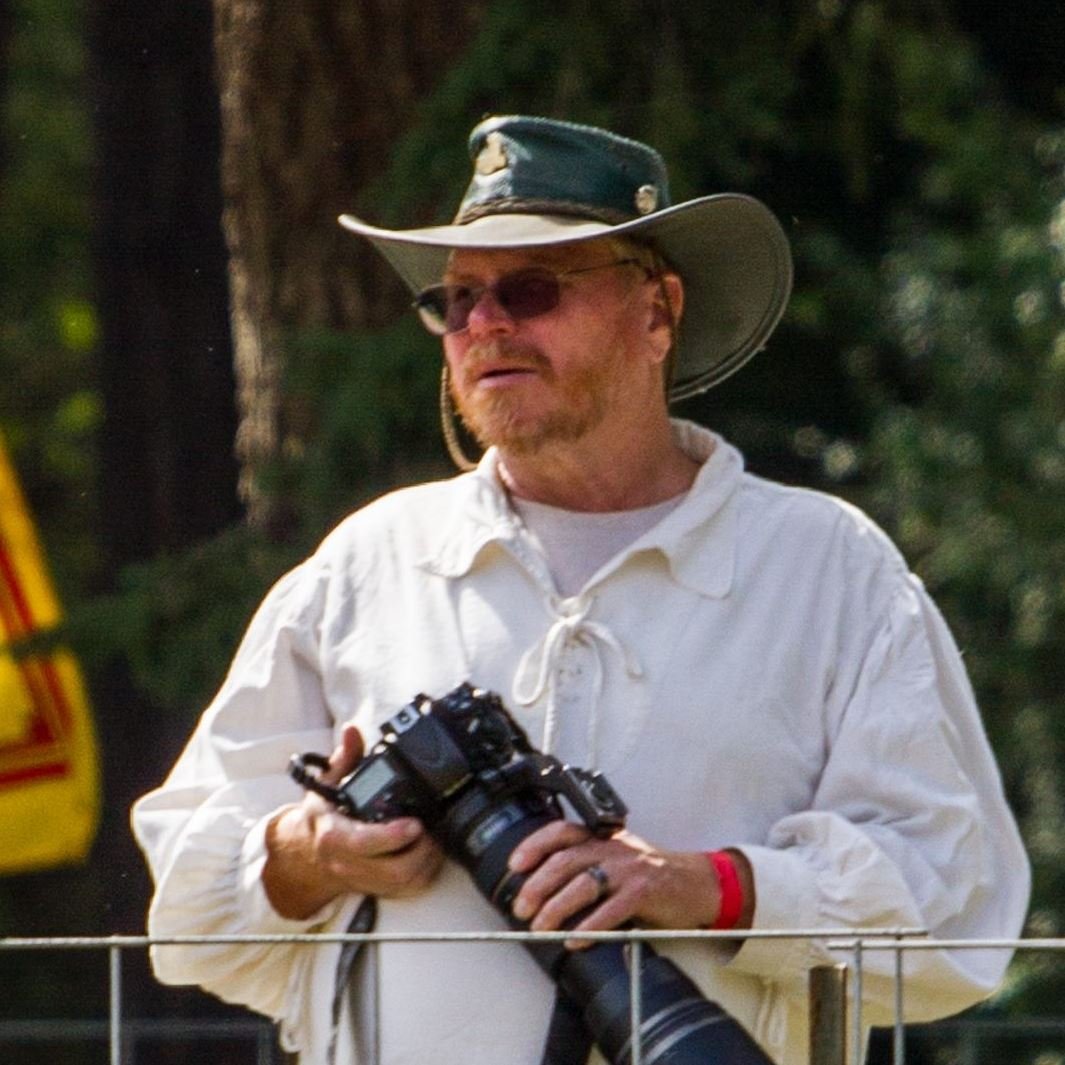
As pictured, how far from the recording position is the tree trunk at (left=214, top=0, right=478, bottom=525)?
20.5 feet

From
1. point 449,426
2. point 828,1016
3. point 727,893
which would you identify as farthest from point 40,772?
point 828,1016

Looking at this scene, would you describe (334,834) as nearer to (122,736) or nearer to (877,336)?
(877,336)

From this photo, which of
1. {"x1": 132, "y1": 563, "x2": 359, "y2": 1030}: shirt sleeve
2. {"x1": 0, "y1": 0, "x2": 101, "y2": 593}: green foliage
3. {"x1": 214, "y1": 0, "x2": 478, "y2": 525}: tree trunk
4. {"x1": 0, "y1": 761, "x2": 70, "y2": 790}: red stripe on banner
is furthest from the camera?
{"x1": 0, "y1": 0, "x2": 101, "y2": 593}: green foliage

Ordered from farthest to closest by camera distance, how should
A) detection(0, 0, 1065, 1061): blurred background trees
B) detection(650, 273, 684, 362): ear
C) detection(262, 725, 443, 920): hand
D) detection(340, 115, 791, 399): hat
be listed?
detection(0, 0, 1065, 1061): blurred background trees → detection(650, 273, 684, 362): ear → detection(340, 115, 791, 399): hat → detection(262, 725, 443, 920): hand

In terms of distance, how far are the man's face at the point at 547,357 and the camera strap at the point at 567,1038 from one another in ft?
2.13

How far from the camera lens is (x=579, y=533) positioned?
3451mm

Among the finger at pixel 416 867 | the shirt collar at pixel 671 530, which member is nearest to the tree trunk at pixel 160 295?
the shirt collar at pixel 671 530

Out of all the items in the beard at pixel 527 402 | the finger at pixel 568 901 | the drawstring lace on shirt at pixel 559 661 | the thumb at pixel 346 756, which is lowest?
the finger at pixel 568 901

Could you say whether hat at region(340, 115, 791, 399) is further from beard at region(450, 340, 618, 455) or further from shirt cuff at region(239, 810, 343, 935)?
shirt cuff at region(239, 810, 343, 935)

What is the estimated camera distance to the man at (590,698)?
3.17 metres

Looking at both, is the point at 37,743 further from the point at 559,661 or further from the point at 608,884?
the point at 608,884

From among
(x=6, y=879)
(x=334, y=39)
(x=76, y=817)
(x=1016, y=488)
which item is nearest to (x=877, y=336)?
(x=1016, y=488)

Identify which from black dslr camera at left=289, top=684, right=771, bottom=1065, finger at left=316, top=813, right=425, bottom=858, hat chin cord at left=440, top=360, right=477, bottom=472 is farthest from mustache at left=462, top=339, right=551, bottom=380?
finger at left=316, top=813, right=425, bottom=858

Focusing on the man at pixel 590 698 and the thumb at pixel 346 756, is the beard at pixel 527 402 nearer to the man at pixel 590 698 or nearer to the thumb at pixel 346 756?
the man at pixel 590 698
